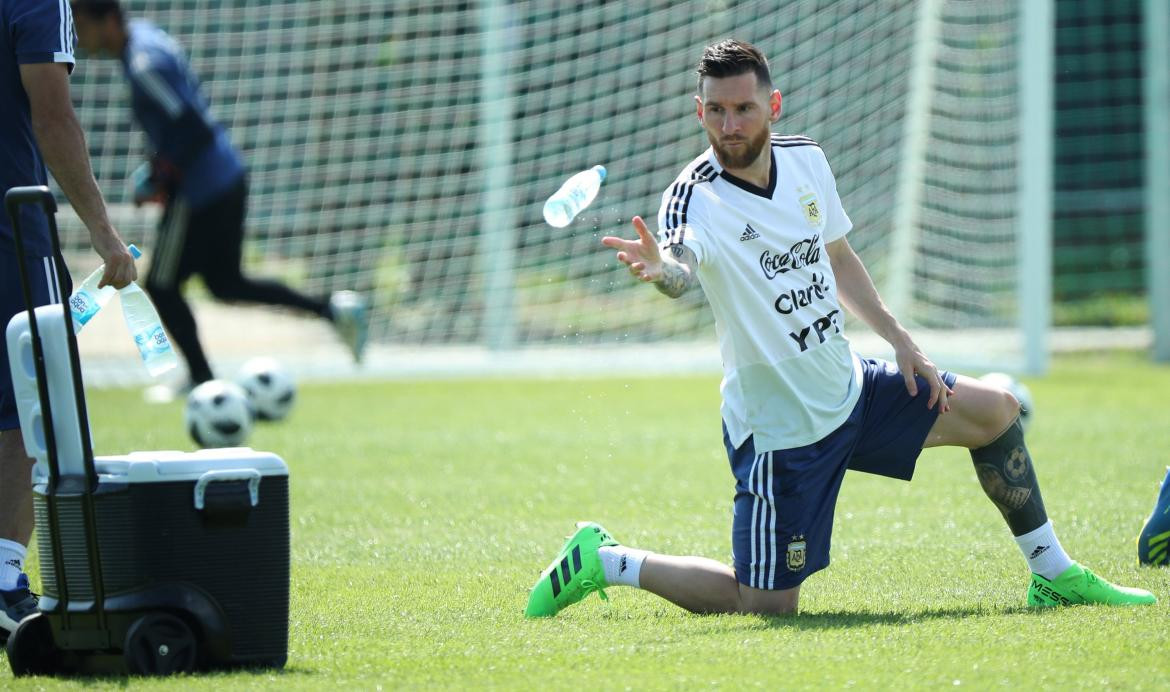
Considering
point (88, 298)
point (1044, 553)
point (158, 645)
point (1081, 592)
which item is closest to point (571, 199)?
point (88, 298)

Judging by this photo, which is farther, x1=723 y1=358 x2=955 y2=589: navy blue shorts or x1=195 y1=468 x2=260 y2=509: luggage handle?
x1=723 y1=358 x2=955 y2=589: navy blue shorts

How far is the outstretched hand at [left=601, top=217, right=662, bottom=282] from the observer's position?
3.77 m

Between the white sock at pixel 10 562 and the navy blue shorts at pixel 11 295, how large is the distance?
0.34 meters

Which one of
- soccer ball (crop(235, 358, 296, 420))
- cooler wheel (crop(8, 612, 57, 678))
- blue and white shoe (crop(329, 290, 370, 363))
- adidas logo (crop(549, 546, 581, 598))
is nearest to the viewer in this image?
cooler wheel (crop(8, 612, 57, 678))

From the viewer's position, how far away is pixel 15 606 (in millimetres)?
4188

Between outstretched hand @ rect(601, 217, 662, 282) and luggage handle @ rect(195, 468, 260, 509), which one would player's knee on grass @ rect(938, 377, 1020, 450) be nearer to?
outstretched hand @ rect(601, 217, 662, 282)

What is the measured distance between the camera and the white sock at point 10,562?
13.9 ft

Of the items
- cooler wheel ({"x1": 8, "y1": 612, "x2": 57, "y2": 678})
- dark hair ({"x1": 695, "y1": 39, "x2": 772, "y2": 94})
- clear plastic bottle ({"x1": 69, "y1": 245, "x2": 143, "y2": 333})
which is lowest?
cooler wheel ({"x1": 8, "y1": 612, "x2": 57, "y2": 678})

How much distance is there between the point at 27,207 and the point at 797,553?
250 centimetres

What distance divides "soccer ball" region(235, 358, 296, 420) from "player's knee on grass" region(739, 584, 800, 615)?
6.03m

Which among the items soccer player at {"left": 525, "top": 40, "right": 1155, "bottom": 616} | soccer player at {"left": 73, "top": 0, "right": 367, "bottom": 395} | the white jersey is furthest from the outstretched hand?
soccer player at {"left": 73, "top": 0, "right": 367, "bottom": 395}

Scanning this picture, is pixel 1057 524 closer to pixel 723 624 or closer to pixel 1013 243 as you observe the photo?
pixel 723 624

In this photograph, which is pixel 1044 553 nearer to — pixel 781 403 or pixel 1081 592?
pixel 1081 592

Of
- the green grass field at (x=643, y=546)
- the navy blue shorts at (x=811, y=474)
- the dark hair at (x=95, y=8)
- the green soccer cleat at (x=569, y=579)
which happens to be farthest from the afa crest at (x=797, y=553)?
the dark hair at (x=95, y=8)
